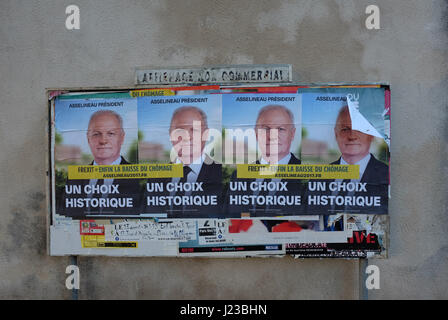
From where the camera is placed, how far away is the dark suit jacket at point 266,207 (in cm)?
380

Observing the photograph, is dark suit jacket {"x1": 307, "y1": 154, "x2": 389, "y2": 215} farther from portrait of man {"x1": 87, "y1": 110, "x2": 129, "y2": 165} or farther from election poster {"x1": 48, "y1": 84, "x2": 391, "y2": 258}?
portrait of man {"x1": 87, "y1": 110, "x2": 129, "y2": 165}

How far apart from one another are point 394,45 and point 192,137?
2508 mm

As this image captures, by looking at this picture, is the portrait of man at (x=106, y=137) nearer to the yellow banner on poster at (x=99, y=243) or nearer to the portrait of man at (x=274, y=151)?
the yellow banner on poster at (x=99, y=243)

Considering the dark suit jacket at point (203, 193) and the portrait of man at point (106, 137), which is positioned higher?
the portrait of man at point (106, 137)

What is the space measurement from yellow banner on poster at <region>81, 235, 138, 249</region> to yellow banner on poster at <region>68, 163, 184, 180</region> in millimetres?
682

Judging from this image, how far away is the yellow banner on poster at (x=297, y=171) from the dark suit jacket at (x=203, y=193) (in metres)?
0.27

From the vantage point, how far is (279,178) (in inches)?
150

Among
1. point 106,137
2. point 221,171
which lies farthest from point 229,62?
point 106,137

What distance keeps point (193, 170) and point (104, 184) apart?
104 cm

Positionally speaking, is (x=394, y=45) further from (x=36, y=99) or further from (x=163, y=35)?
(x=36, y=99)

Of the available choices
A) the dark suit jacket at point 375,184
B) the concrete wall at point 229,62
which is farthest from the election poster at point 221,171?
the concrete wall at point 229,62

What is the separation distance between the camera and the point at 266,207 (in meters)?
3.81

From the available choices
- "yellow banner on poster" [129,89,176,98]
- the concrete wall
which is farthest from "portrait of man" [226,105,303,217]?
"yellow banner on poster" [129,89,176,98]
